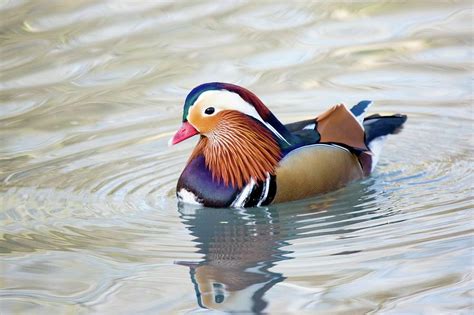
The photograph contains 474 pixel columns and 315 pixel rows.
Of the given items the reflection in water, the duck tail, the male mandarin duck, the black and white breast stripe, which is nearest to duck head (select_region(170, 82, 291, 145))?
the male mandarin duck

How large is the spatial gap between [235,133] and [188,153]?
866mm

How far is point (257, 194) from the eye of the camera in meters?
6.68

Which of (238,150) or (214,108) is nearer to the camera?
(214,108)

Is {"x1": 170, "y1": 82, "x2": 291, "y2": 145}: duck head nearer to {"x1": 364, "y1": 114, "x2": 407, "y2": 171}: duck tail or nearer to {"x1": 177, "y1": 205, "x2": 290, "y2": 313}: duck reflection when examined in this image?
{"x1": 177, "y1": 205, "x2": 290, "y2": 313}: duck reflection

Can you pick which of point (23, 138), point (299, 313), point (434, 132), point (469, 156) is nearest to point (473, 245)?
point (299, 313)

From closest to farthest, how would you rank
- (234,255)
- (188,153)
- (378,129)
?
1. (234,255)
2. (378,129)
3. (188,153)

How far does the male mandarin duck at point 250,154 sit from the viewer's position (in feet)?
21.9

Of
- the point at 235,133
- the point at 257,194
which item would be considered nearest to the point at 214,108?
the point at 235,133

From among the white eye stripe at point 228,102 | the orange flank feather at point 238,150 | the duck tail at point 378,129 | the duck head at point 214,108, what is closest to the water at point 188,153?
the duck tail at point 378,129

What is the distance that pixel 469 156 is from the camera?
7133 millimetres

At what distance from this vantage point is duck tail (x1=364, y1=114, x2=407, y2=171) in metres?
7.21

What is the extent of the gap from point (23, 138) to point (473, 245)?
3.43m

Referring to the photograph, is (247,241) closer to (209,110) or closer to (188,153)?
(209,110)

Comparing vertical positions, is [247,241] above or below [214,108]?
below
